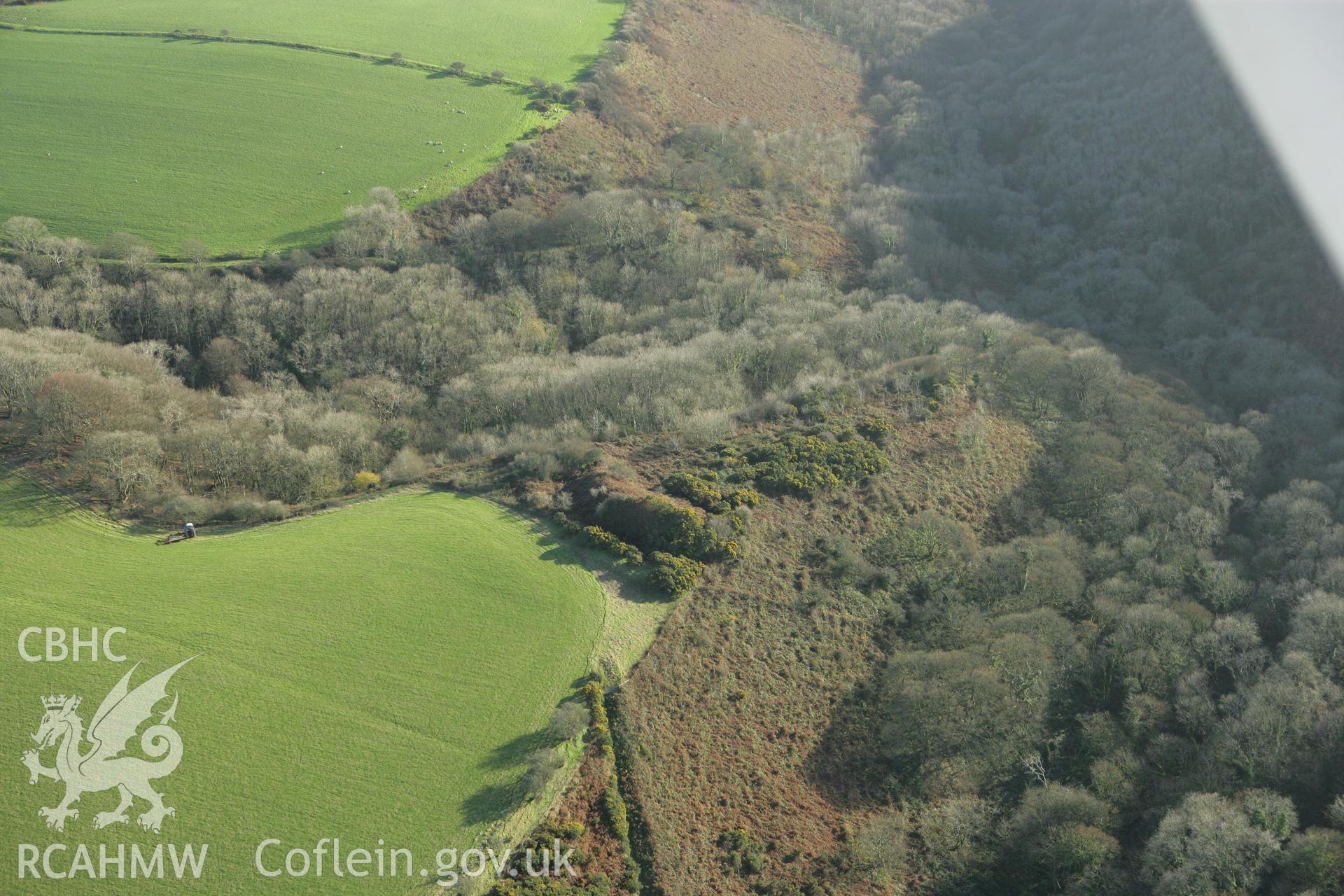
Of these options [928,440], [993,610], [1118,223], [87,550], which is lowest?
[87,550]

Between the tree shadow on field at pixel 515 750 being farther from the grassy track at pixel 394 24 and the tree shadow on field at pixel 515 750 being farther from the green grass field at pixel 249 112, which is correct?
the grassy track at pixel 394 24

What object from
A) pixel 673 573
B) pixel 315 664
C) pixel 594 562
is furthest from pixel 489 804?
pixel 673 573

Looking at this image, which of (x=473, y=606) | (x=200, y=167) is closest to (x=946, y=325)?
(x=473, y=606)

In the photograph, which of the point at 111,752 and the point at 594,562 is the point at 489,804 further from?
the point at 594,562

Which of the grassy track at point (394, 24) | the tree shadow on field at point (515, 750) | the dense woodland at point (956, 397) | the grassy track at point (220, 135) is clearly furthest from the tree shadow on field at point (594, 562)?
the grassy track at point (394, 24)

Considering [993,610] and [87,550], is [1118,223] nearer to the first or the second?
[993,610]

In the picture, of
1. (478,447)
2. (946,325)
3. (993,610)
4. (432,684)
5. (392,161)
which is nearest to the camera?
(432,684)

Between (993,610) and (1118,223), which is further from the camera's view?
(1118,223)
